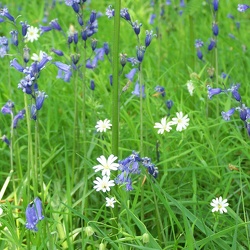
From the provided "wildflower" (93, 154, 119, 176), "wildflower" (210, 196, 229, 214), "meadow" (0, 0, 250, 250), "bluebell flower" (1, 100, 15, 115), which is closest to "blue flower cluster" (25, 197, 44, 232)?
"meadow" (0, 0, 250, 250)

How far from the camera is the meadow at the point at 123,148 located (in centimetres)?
268

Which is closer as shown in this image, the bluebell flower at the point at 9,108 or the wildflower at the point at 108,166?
the wildflower at the point at 108,166

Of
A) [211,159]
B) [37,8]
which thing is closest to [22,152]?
[211,159]

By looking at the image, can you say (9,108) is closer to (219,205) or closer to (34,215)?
(34,215)

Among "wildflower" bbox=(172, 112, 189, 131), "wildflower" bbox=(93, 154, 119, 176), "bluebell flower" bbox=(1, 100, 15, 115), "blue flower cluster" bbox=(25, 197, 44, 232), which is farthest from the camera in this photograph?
"bluebell flower" bbox=(1, 100, 15, 115)

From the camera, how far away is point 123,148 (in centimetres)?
324

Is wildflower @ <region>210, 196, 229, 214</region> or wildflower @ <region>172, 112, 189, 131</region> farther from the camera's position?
wildflower @ <region>172, 112, 189, 131</region>

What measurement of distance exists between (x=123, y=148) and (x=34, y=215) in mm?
807

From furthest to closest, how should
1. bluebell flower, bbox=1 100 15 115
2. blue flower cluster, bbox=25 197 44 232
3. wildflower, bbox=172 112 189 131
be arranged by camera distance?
1. bluebell flower, bbox=1 100 15 115
2. wildflower, bbox=172 112 189 131
3. blue flower cluster, bbox=25 197 44 232

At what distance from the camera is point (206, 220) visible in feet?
9.89

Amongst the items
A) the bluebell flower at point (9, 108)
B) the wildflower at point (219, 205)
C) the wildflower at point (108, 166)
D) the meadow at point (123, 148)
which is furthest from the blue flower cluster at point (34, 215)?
the bluebell flower at point (9, 108)

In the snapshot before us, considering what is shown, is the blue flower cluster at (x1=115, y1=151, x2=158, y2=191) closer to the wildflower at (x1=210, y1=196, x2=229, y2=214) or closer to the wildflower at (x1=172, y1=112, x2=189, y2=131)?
the wildflower at (x1=210, y1=196, x2=229, y2=214)

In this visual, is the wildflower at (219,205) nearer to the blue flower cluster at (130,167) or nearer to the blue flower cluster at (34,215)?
the blue flower cluster at (130,167)

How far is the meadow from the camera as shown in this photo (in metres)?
2.68
